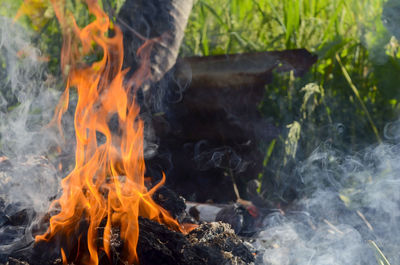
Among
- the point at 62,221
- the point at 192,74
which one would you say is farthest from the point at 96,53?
the point at 62,221

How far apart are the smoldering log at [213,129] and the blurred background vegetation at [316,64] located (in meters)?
0.13

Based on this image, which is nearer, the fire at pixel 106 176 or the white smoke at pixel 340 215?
the fire at pixel 106 176

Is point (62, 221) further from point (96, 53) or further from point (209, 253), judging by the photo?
point (96, 53)

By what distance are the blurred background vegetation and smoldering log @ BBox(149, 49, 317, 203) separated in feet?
0.43

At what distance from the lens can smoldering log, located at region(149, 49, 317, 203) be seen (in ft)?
11.3

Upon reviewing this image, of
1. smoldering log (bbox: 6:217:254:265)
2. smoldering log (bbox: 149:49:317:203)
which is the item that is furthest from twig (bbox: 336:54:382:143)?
smoldering log (bbox: 6:217:254:265)

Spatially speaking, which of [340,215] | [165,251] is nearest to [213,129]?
[340,215]

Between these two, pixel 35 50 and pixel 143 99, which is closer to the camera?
pixel 143 99

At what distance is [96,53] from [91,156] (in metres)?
1.92

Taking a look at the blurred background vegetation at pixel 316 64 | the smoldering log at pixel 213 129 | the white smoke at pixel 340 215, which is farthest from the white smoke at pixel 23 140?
the white smoke at pixel 340 215

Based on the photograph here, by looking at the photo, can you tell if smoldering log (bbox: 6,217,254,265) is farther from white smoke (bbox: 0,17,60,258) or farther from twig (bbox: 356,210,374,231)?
twig (bbox: 356,210,374,231)

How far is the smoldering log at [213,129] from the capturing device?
346cm

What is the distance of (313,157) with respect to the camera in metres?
3.32

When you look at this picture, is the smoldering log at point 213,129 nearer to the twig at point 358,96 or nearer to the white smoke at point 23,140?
the twig at point 358,96
